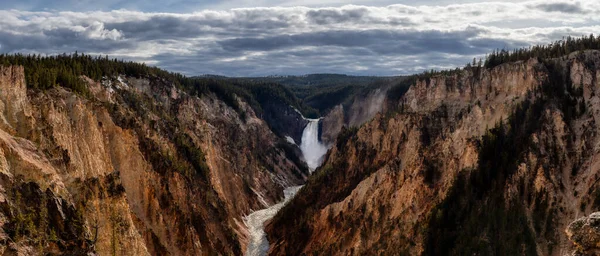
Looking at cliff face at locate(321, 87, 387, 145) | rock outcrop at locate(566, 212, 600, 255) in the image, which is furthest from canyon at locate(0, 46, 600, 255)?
cliff face at locate(321, 87, 387, 145)

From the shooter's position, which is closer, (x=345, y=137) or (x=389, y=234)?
(x=389, y=234)

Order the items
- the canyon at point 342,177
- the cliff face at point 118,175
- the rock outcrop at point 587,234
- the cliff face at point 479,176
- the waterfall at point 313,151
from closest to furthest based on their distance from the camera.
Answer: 1. the rock outcrop at point 587,234
2. the cliff face at point 118,175
3. the canyon at point 342,177
4. the cliff face at point 479,176
5. the waterfall at point 313,151

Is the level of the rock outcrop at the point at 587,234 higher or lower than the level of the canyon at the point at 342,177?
higher

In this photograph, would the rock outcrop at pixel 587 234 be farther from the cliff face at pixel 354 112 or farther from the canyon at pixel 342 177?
the cliff face at pixel 354 112

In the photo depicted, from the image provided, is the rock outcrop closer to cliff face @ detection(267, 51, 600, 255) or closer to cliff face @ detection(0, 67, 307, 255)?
cliff face @ detection(0, 67, 307, 255)

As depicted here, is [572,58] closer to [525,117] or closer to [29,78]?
[525,117]

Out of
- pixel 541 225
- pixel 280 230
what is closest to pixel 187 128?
pixel 280 230

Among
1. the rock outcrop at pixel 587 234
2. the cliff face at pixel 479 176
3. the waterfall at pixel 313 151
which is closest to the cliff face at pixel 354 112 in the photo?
the waterfall at pixel 313 151

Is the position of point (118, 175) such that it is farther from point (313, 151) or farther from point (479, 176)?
point (313, 151)
